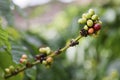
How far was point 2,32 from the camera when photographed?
762mm

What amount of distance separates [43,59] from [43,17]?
3219 mm

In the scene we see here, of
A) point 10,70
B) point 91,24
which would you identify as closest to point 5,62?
point 10,70

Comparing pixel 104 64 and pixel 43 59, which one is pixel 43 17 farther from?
pixel 43 59

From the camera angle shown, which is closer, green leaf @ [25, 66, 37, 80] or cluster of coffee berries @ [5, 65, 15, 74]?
cluster of coffee berries @ [5, 65, 15, 74]

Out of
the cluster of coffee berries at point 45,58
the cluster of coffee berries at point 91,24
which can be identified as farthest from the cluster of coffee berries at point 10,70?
the cluster of coffee berries at point 91,24

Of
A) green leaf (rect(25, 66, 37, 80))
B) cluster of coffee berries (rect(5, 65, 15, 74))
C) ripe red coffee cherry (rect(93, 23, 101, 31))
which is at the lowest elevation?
ripe red coffee cherry (rect(93, 23, 101, 31))

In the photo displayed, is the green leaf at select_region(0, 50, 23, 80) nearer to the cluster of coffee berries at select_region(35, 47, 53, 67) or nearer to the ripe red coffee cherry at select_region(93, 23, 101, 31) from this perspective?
the cluster of coffee berries at select_region(35, 47, 53, 67)

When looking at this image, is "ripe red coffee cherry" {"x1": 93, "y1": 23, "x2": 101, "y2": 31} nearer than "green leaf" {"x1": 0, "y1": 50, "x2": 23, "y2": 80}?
Yes

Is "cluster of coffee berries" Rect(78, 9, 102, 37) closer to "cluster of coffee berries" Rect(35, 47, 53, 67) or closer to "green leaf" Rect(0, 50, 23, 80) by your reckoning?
"cluster of coffee berries" Rect(35, 47, 53, 67)

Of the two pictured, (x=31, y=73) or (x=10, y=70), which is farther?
(x=31, y=73)

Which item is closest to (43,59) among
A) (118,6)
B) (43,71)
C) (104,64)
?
(43,71)

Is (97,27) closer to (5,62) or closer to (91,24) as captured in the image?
(91,24)

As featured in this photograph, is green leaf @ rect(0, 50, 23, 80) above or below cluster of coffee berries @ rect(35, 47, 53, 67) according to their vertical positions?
above

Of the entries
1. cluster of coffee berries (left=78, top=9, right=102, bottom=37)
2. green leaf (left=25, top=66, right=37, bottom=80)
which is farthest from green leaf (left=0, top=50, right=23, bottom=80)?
cluster of coffee berries (left=78, top=9, right=102, bottom=37)
